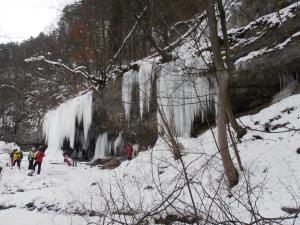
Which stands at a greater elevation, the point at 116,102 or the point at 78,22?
the point at 78,22

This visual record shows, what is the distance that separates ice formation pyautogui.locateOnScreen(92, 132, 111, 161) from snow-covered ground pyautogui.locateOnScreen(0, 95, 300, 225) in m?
5.05

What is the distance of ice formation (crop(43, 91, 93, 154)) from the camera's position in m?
17.1

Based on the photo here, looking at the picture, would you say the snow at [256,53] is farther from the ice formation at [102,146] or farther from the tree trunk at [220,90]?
the ice formation at [102,146]

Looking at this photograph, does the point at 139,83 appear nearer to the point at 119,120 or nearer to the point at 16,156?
the point at 119,120

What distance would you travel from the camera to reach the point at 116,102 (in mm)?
15383

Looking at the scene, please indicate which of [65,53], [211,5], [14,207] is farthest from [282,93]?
[65,53]

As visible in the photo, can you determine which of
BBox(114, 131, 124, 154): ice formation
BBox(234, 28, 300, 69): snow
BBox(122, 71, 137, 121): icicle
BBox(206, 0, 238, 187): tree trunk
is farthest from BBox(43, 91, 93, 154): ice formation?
BBox(206, 0, 238, 187): tree trunk

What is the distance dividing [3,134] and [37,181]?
23.3 meters

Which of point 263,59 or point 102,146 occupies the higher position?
point 263,59

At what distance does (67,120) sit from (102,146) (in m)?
2.13

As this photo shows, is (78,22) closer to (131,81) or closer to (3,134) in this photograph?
(131,81)

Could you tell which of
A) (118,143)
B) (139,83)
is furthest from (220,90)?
(118,143)

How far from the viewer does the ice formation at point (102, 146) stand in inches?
709

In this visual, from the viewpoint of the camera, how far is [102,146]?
18.3m
